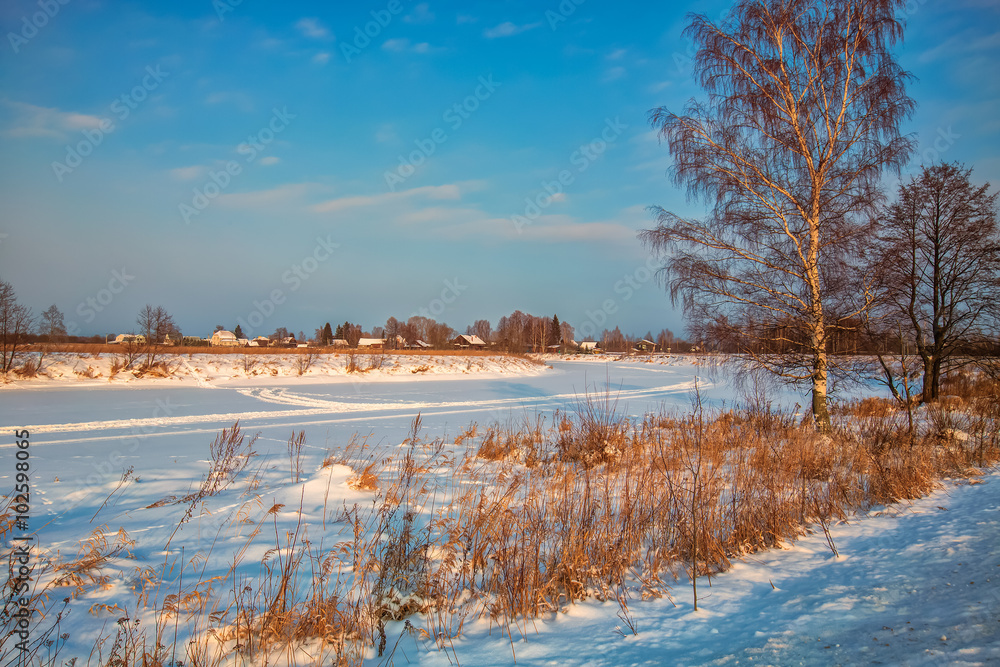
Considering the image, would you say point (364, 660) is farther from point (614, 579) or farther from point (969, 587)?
point (969, 587)

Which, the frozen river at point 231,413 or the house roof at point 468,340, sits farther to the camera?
the house roof at point 468,340

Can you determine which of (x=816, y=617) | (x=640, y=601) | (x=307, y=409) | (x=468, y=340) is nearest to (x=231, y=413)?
(x=307, y=409)

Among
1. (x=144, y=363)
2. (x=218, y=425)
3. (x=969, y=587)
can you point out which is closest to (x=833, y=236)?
(x=969, y=587)

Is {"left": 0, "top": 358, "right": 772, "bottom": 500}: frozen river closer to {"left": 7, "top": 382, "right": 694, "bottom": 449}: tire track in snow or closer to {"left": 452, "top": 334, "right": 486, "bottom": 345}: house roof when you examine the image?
{"left": 7, "top": 382, "right": 694, "bottom": 449}: tire track in snow

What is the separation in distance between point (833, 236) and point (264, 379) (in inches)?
968

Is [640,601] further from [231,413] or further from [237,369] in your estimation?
[237,369]

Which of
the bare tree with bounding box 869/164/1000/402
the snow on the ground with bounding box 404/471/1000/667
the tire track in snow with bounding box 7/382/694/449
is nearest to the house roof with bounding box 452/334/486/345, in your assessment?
the tire track in snow with bounding box 7/382/694/449

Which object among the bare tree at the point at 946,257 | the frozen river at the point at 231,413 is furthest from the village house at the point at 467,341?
the bare tree at the point at 946,257

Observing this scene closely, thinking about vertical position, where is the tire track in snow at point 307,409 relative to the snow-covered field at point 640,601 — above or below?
below

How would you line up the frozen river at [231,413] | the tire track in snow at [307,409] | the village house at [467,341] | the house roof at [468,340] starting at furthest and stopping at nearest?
the house roof at [468,340] → the village house at [467,341] → the tire track in snow at [307,409] → the frozen river at [231,413]

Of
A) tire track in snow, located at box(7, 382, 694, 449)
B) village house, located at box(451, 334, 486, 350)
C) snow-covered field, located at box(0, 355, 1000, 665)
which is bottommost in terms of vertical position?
tire track in snow, located at box(7, 382, 694, 449)

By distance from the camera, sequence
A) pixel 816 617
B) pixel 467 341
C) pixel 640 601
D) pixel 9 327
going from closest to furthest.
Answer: pixel 816 617
pixel 640 601
pixel 9 327
pixel 467 341

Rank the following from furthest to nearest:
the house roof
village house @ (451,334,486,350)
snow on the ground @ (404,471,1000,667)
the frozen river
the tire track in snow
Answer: the house roof, village house @ (451,334,486,350), the tire track in snow, the frozen river, snow on the ground @ (404,471,1000,667)

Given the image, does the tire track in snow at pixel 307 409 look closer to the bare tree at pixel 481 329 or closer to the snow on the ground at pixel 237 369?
the snow on the ground at pixel 237 369
